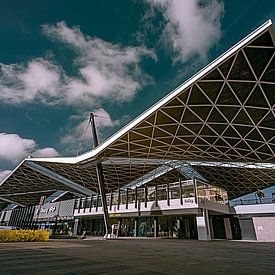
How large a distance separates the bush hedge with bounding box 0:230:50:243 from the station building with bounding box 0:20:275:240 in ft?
38.5

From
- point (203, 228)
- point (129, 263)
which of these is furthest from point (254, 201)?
point (129, 263)

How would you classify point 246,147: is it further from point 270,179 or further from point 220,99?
point 270,179

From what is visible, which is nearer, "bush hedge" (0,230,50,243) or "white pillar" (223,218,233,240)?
"bush hedge" (0,230,50,243)

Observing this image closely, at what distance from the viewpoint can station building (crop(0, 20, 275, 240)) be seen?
17188 millimetres

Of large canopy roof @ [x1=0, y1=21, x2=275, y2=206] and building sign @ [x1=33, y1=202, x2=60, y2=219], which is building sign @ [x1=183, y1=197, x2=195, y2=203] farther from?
Answer: building sign @ [x1=33, y1=202, x2=60, y2=219]

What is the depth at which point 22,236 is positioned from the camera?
869 inches

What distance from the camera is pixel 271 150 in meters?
26.9

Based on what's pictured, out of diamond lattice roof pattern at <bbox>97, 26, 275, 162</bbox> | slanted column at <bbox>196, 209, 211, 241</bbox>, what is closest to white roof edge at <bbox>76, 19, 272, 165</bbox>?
diamond lattice roof pattern at <bbox>97, 26, 275, 162</bbox>

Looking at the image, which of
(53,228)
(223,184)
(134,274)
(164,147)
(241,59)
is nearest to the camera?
(134,274)

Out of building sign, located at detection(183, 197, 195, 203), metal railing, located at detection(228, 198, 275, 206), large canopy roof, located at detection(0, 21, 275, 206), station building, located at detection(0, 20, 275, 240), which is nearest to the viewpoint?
large canopy roof, located at detection(0, 21, 275, 206)

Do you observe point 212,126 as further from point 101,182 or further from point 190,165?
point 101,182

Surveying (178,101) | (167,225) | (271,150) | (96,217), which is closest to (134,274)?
(178,101)

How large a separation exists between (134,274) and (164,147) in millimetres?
23931

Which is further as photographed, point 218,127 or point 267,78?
point 218,127
